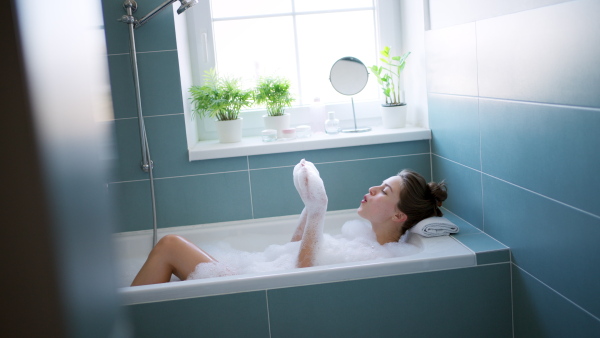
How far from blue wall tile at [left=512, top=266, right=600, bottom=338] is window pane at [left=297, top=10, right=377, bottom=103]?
61.5 inches

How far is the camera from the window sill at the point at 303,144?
273cm

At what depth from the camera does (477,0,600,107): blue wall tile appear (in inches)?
57.2

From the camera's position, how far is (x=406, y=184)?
90.4 inches

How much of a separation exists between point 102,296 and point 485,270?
6.59ft

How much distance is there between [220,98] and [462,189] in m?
1.22

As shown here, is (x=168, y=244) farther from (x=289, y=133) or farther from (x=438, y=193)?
(x=438, y=193)

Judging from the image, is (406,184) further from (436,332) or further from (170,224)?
(170,224)

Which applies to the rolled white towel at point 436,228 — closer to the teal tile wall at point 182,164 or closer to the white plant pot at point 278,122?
the teal tile wall at point 182,164

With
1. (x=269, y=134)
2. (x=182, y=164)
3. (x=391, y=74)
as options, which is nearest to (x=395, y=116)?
(x=391, y=74)

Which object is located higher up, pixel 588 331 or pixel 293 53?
pixel 293 53

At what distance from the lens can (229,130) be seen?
2.88m

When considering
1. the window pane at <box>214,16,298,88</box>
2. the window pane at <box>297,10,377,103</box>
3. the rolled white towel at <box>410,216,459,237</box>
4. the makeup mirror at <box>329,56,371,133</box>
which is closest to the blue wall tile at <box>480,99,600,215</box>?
the rolled white towel at <box>410,216,459,237</box>

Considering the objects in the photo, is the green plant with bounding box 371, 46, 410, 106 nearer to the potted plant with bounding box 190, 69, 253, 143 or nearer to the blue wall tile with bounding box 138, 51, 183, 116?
the potted plant with bounding box 190, 69, 253, 143

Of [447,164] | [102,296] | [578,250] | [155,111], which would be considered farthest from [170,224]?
[102,296]
